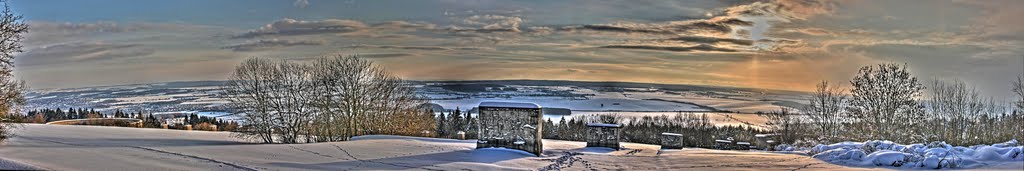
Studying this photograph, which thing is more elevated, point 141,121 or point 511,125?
point 511,125

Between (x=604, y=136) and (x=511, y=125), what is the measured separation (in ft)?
18.2

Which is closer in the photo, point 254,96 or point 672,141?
point 672,141

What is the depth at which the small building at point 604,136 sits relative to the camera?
18.5 m

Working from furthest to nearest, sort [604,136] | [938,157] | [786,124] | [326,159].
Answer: [786,124] < [604,136] < [326,159] < [938,157]

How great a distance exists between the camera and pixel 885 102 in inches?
1218

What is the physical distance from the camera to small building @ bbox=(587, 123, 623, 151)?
18484 millimetres

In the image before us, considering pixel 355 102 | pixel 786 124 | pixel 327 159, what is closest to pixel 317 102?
pixel 355 102

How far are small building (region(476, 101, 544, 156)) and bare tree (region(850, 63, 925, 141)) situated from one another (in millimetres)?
22300

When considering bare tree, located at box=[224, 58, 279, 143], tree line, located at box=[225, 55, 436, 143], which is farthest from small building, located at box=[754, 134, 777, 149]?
bare tree, located at box=[224, 58, 279, 143]

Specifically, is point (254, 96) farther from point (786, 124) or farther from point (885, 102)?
point (786, 124)

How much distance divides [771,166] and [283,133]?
66.3 ft

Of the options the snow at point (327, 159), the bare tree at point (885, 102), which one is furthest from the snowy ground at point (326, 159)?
the bare tree at point (885, 102)

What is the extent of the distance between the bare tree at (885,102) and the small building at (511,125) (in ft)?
73.2

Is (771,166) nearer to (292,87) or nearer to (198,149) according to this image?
(198,149)
